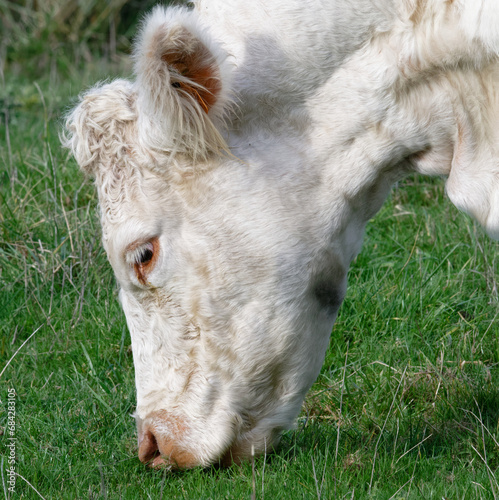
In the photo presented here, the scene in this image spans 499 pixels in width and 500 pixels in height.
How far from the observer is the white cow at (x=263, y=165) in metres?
2.74

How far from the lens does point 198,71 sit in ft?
8.87

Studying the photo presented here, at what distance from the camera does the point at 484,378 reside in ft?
12.0

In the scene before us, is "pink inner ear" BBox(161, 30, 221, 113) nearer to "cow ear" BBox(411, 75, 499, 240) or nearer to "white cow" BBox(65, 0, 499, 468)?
"white cow" BBox(65, 0, 499, 468)

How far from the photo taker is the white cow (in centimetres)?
274

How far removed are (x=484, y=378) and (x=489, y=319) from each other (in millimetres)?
564

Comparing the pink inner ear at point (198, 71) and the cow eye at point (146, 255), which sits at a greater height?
the pink inner ear at point (198, 71)

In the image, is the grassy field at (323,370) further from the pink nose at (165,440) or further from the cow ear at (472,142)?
the cow ear at (472,142)

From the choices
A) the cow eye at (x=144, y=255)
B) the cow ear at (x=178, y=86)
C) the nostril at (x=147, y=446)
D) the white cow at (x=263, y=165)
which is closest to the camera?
the cow ear at (x=178, y=86)

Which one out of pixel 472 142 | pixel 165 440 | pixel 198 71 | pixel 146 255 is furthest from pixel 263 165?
pixel 165 440

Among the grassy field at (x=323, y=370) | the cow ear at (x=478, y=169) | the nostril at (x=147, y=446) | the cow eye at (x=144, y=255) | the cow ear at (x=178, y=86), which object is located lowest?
the grassy field at (x=323, y=370)

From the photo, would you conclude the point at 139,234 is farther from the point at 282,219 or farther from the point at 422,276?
the point at 422,276

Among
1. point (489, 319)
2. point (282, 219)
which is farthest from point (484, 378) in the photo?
point (282, 219)

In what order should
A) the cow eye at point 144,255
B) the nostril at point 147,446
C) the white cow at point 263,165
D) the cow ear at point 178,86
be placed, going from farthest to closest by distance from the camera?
1. the nostril at point 147,446
2. the cow eye at point 144,255
3. the white cow at point 263,165
4. the cow ear at point 178,86

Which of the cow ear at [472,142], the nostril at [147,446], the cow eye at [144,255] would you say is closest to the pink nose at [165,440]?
the nostril at [147,446]
